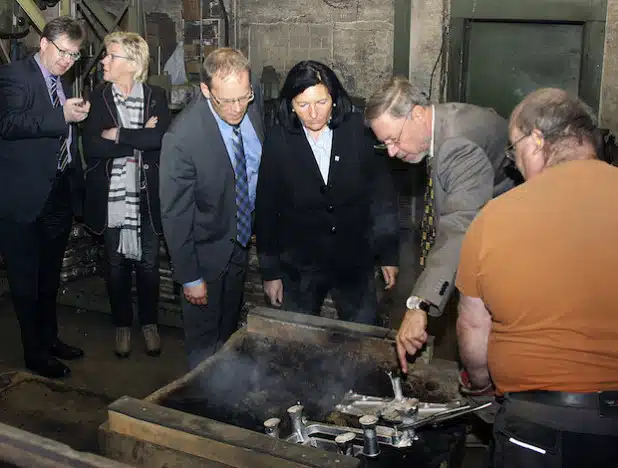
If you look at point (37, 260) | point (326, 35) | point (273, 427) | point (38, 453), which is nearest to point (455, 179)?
point (273, 427)

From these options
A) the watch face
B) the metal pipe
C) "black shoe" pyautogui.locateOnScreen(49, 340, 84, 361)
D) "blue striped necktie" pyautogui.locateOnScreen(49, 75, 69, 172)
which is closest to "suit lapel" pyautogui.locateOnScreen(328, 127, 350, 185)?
the watch face

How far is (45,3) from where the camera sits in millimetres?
7379

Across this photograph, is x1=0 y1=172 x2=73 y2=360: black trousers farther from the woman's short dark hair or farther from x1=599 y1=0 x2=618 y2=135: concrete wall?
x1=599 y1=0 x2=618 y2=135: concrete wall

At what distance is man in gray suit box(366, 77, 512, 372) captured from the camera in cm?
301

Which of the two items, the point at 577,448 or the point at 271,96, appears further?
the point at 271,96

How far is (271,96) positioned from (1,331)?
3.91 metres

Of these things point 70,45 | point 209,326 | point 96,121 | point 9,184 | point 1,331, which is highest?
point 70,45

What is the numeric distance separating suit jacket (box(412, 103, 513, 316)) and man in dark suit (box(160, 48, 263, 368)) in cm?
116

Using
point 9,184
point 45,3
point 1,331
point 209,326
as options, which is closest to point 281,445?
point 209,326

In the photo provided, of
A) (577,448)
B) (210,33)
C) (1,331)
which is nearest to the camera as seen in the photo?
(577,448)

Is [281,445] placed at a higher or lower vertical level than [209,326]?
higher

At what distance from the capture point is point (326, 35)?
27.5 feet

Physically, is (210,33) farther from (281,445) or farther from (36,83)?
(281,445)

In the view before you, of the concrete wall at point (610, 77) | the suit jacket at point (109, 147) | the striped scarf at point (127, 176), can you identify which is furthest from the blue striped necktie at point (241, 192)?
the concrete wall at point (610, 77)
